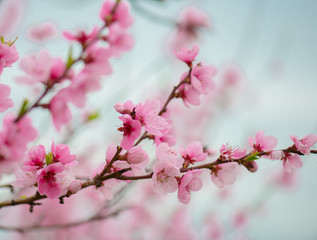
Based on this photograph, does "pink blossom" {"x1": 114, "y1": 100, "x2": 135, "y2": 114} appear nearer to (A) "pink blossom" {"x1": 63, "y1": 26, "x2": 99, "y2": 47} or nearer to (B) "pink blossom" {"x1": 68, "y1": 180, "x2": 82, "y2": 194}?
(B) "pink blossom" {"x1": 68, "y1": 180, "x2": 82, "y2": 194}

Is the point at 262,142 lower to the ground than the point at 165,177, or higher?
higher

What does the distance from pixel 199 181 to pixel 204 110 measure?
4.67 meters

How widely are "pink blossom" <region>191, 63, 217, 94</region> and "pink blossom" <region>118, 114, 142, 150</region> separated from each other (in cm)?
27

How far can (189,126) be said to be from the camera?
17.0ft

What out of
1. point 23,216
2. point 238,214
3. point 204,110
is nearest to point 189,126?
point 204,110

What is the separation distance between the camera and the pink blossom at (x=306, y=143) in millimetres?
773

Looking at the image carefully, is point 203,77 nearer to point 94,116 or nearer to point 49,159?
point 49,159

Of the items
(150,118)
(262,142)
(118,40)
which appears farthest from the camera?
(118,40)

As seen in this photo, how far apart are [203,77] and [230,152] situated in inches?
10.8

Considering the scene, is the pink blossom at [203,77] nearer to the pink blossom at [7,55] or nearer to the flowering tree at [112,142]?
the flowering tree at [112,142]

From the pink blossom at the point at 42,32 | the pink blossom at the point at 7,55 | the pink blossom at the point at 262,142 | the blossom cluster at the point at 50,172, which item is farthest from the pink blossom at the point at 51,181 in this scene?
the pink blossom at the point at 42,32

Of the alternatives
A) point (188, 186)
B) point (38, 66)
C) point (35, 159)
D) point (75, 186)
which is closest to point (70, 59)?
point (38, 66)

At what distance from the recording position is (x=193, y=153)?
2.78ft

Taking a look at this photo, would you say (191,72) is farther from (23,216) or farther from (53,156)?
(23,216)
